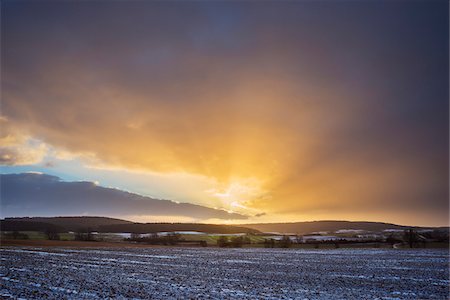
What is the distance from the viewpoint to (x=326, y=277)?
1287 inches

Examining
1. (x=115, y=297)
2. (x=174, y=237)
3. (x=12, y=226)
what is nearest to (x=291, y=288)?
(x=115, y=297)

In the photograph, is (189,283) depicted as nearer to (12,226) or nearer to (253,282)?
(253,282)

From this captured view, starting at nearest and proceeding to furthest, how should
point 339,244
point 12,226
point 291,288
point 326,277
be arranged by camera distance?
1. point 291,288
2. point 326,277
3. point 339,244
4. point 12,226

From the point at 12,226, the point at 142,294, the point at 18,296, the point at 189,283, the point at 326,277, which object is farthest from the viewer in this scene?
the point at 12,226

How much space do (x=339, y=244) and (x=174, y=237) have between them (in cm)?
5994

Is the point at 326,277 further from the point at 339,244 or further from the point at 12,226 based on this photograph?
the point at 12,226

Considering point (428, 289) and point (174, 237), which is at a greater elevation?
point (428, 289)

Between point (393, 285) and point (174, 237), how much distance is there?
379 ft

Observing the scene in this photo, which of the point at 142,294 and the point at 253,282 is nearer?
the point at 142,294

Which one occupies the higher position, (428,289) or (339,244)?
(428,289)

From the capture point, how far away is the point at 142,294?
21.8 m

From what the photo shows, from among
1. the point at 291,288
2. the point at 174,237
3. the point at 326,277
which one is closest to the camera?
the point at 291,288

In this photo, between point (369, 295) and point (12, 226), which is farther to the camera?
point (12, 226)

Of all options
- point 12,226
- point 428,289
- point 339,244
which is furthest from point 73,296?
point 12,226
